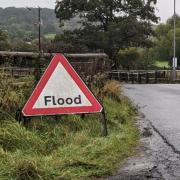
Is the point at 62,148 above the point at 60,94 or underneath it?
underneath

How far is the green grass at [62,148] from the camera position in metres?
6.20

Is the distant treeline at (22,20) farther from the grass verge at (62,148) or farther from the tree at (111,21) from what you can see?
the grass verge at (62,148)

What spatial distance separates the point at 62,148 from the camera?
7.47m

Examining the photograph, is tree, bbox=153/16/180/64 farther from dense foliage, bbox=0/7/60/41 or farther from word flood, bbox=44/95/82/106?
word flood, bbox=44/95/82/106

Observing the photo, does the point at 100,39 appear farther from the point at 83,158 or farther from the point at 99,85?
the point at 83,158

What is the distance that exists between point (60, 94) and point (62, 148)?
1212 millimetres

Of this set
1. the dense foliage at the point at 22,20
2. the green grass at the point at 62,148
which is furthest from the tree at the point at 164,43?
the green grass at the point at 62,148

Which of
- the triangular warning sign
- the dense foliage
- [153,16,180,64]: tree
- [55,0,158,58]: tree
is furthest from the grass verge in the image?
[153,16,180,64]: tree

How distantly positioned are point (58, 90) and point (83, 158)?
1.76 metres

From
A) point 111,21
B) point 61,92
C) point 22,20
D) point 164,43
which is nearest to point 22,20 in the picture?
point 22,20

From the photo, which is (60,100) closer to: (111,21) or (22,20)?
(111,21)

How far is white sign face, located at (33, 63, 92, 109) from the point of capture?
27.4ft

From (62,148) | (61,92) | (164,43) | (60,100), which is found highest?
Result: (61,92)

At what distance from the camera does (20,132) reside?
7.67 meters
